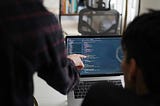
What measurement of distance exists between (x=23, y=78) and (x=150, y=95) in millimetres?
381

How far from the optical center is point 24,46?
0.84 meters

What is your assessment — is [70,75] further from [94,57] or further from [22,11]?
[94,57]

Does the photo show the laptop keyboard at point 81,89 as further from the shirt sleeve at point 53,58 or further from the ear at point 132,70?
the ear at point 132,70

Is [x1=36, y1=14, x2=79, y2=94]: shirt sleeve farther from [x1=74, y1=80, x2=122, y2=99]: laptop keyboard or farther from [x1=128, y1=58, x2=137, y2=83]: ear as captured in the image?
[x1=74, y1=80, x2=122, y2=99]: laptop keyboard

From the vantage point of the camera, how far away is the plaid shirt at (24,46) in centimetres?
82

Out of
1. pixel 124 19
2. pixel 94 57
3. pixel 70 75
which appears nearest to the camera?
pixel 70 75

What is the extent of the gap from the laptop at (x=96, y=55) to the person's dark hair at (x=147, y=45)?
68 centimetres

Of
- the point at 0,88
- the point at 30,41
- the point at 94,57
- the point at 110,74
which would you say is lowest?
the point at 110,74

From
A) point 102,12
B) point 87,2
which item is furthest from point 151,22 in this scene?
point 87,2

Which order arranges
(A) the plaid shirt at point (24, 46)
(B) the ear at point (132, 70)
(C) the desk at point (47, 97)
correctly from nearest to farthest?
(A) the plaid shirt at point (24, 46)
(B) the ear at point (132, 70)
(C) the desk at point (47, 97)

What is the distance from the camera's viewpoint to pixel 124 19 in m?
3.72

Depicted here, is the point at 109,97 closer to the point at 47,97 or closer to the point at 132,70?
the point at 132,70

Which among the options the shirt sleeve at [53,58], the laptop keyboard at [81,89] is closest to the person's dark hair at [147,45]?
the shirt sleeve at [53,58]

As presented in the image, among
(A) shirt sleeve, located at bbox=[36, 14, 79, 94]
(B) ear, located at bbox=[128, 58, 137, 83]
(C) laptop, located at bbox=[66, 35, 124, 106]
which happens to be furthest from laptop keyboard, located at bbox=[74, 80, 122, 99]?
(B) ear, located at bbox=[128, 58, 137, 83]
